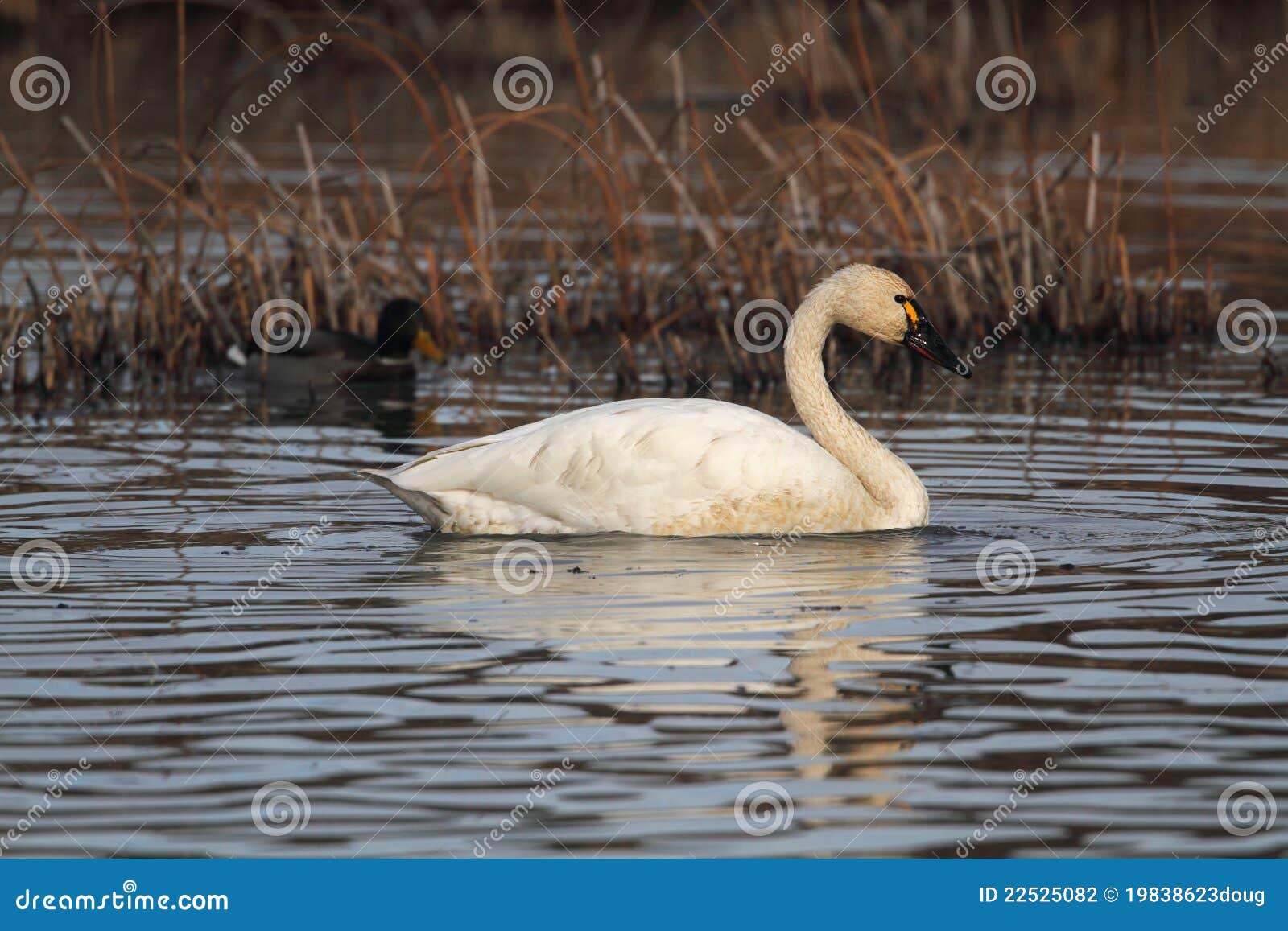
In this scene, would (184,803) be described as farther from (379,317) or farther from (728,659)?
(379,317)

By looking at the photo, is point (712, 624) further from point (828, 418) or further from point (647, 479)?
point (828, 418)

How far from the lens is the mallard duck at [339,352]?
14.1 m

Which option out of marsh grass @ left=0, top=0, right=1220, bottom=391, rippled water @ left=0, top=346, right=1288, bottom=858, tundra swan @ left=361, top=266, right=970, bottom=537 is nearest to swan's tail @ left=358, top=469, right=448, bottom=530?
tundra swan @ left=361, top=266, right=970, bottom=537

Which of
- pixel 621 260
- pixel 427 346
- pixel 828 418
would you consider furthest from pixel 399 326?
pixel 828 418

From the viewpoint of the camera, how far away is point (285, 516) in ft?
31.1

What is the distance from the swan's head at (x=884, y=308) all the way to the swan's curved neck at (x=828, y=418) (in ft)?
0.23

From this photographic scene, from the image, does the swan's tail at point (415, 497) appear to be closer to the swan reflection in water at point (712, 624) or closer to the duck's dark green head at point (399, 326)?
the swan reflection in water at point (712, 624)

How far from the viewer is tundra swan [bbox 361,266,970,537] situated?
8844mm

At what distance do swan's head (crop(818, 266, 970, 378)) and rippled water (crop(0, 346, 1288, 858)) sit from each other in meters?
0.78

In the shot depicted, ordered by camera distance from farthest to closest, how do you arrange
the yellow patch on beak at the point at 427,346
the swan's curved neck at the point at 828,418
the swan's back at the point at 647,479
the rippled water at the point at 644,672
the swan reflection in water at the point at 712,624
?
the yellow patch on beak at the point at 427,346 < the swan's curved neck at the point at 828,418 < the swan's back at the point at 647,479 < the swan reflection in water at the point at 712,624 < the rippled water at the point at 644,672

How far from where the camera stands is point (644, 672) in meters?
6.72

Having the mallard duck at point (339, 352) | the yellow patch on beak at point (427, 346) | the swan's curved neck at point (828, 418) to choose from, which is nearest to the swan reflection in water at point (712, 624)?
the swan's curved neck at point (828, 418)

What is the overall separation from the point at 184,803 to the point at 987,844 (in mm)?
2037

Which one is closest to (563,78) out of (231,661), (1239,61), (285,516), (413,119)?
(413,119)
